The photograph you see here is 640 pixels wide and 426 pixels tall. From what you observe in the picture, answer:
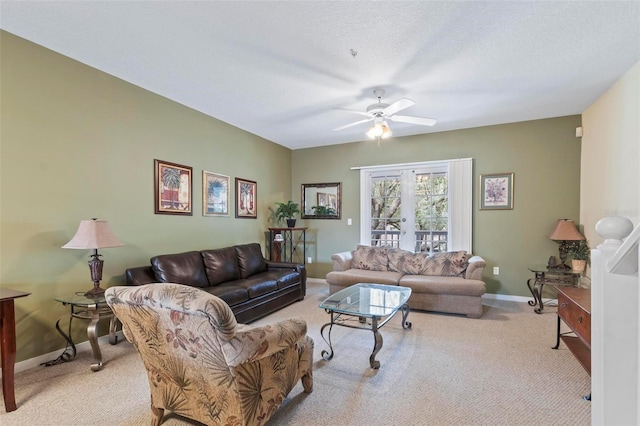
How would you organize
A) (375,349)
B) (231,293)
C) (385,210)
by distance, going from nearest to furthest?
(375,349)
(231,293)
(385,210)

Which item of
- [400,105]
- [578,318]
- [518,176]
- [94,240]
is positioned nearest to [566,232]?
[518,176]

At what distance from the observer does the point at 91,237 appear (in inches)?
101

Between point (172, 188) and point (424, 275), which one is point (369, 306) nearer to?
point (424, 275)

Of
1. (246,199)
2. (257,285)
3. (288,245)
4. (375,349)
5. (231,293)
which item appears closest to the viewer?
(375,349)

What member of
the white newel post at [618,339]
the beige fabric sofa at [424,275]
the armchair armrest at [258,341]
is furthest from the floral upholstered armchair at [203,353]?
the beige fabric sofa at [424,275]

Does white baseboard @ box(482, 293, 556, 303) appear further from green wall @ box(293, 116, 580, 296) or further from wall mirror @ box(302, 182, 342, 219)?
wall mirror @ box(302, 182, 342, 219)

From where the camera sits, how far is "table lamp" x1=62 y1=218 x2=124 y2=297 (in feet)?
8.38

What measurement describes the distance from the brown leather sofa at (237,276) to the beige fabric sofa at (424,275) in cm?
74

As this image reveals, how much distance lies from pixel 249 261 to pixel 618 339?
3.95 metres

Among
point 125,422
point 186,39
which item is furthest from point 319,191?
point 125,422

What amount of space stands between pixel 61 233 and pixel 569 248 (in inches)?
233

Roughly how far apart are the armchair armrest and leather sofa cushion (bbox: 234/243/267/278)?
8.62ft

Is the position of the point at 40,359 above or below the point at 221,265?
below

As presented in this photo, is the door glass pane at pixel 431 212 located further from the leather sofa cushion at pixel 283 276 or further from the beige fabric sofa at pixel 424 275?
the leather sofa cushion at pixel 283 276
